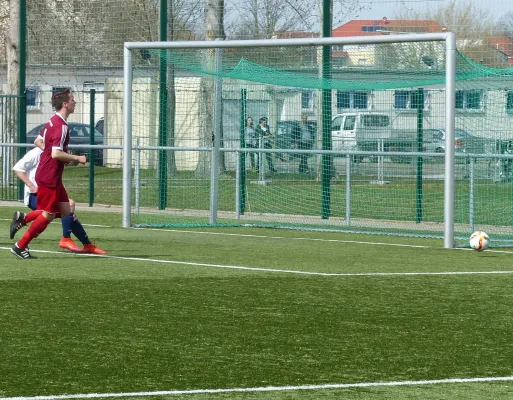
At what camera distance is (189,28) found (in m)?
22.4

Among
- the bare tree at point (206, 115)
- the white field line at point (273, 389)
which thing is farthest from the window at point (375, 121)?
the white field line at point (273, 389)

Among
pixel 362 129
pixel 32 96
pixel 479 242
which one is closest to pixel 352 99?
pixel 362 129

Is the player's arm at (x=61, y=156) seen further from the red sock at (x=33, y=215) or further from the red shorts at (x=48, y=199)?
the red sock at (x=33, y=215)

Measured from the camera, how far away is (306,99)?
19078mm

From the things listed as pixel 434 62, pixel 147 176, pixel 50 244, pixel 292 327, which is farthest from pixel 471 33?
pixel 292 327

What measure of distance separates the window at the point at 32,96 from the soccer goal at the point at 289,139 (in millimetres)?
5560

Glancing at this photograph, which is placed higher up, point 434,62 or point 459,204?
point 434,62

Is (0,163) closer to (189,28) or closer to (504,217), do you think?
(189,28)

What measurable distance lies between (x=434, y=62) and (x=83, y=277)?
7586 mm

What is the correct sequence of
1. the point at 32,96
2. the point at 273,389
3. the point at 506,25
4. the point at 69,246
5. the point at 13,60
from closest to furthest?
1. the point at 273,389
2. the point at 69,246
3. the point at 506,25
4. the point at 13,60
5. the point at 32,96

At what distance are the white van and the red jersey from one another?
7.19 m

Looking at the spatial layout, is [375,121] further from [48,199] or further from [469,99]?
[48,199]

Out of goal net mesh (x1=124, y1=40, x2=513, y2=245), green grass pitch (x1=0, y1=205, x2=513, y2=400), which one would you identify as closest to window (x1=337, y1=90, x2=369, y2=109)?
goal net mesh (x1=124, y1=40, x2=513, y2=245)

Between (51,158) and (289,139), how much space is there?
7.64m
